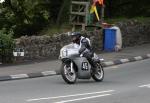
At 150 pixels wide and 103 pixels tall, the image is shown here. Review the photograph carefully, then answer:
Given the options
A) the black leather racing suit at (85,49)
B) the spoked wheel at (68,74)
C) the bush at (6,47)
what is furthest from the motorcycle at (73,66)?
the bush at (6,47)

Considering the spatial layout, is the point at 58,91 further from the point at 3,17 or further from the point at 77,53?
the point at 3,17

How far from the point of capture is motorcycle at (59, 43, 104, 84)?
1675cm

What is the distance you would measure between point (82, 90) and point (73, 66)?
2.05m

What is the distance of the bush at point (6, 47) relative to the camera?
2155 cm

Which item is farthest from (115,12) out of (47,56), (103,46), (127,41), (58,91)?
(58,91)

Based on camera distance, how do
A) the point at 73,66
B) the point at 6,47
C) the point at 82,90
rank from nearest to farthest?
the point at 82,90 < the point at 73,66 < the point at 6,47

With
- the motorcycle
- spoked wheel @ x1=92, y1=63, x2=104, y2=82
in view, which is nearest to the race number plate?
the motorcycle

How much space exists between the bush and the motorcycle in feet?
16.2

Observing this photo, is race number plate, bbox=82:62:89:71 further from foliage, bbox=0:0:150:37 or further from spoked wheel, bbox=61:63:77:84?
foliage, bbox=0:0:150:37

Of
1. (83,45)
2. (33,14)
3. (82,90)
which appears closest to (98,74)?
(83,45)

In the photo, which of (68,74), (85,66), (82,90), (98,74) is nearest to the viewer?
(82,90)

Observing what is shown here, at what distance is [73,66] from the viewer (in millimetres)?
17078

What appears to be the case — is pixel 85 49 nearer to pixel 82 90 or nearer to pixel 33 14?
pixel 82 90

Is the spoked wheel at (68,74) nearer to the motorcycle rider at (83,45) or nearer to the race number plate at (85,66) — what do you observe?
the race number plate at (85,66)
